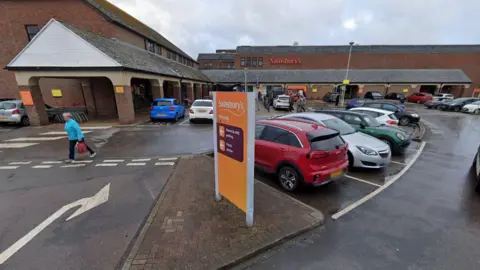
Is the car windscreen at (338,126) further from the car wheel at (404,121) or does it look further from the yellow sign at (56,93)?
the yellow sign at (56,93)

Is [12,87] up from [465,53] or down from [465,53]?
A: down

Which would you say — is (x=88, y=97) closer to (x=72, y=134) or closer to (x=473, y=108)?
(x=72, y=134)

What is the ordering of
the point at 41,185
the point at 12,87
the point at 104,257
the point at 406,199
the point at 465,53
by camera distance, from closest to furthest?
the point at 104,257 < the point at 406,199 < the point at 41,185 < the point at 12,87 < the point at 465,53

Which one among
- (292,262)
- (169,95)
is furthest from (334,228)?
(169,95)

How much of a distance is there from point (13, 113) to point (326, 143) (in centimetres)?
1662

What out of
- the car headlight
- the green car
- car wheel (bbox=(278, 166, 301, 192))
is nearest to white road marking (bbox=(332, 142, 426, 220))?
the green car

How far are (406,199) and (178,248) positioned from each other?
4913mm

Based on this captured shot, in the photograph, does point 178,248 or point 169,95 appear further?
point 169,95

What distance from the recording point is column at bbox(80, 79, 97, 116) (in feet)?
52.2

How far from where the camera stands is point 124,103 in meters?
12.2

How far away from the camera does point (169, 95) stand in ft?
79.8

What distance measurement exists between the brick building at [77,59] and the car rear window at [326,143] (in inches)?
459

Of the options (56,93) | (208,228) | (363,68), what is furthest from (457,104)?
(56,93)

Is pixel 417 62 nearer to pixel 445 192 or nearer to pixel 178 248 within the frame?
pixel 445 192
